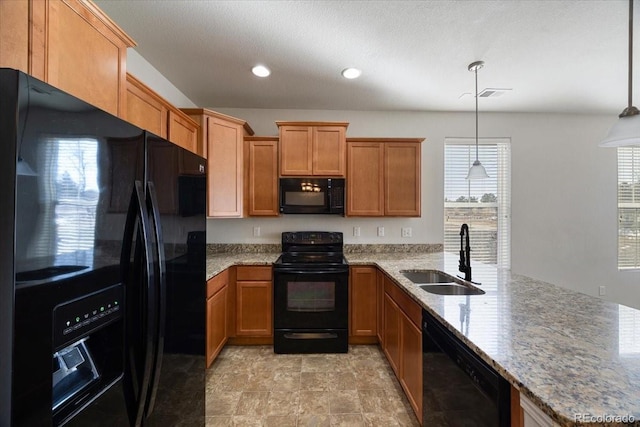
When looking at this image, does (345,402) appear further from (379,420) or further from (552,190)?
(552,190)

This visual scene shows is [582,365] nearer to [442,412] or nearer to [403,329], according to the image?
[442,412]

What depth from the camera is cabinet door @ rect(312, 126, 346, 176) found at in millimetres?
3012

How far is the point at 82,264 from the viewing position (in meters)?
0.67

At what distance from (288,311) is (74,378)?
6.65 ft

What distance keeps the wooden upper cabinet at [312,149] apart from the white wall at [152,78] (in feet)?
3.66

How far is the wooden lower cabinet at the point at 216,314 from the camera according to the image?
88.1 inches

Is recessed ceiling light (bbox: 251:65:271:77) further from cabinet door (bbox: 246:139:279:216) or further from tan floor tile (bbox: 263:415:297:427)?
tan floor tile (bbox: 263:415:297:427)

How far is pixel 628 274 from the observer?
11.4 feet

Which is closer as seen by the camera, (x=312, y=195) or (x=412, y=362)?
(x=412, y=362)

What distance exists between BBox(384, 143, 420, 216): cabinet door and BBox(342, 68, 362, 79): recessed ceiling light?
0.89 m

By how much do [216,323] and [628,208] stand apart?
5290mm

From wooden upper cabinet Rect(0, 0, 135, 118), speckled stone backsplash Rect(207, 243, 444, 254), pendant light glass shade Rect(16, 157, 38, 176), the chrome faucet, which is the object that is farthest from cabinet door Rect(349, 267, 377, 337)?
pendant light glass shade Rect(16, 157, 38, 176)

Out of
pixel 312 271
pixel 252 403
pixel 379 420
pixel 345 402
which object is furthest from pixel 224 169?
pixel 379 420

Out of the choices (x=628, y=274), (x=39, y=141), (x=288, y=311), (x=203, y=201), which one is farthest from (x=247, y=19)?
(x=628, y=274)
